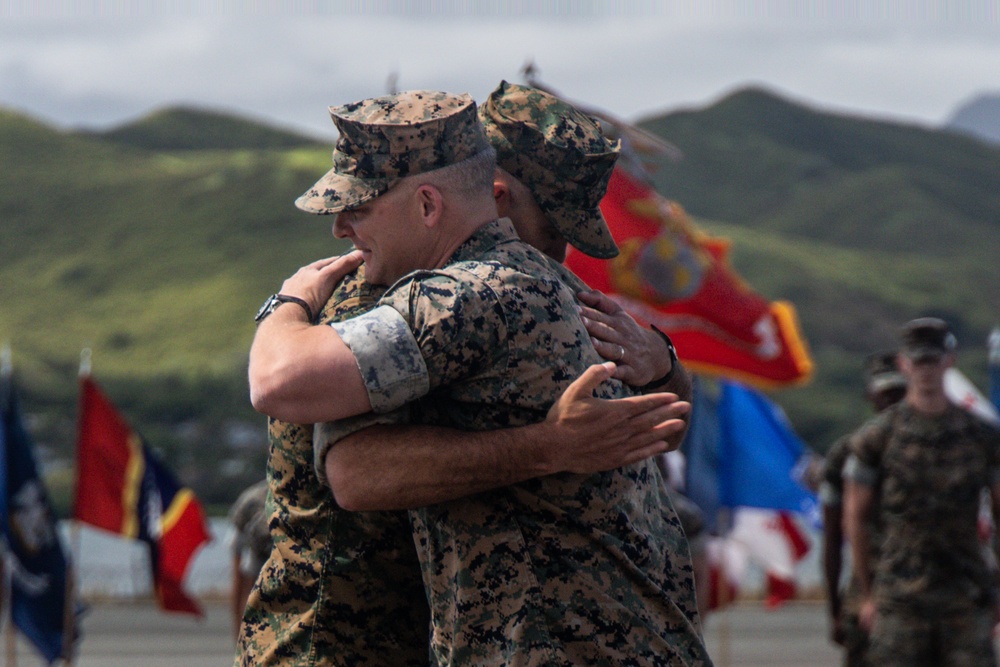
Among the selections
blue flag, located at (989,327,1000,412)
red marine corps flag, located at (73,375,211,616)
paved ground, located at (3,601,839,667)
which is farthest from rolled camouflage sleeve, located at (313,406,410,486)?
paved ground, located at (3,601,839,667)

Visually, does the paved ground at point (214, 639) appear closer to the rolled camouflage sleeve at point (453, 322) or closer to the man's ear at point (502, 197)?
the man's ear at point (502, 197)

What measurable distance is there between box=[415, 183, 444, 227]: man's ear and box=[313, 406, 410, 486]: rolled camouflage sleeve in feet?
1.19

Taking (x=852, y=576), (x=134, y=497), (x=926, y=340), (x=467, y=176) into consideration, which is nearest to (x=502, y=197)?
(x=467, y=176)

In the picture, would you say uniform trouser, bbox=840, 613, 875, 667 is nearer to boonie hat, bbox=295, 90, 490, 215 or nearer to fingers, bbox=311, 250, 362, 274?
fingers, bbox=311, 250, 362, 274

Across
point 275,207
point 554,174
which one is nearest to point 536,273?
point 554,174

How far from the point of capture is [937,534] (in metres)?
7.21

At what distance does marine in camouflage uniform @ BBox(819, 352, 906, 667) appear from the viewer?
25.0 ft

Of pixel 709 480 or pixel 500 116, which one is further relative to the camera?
pixel 709 480

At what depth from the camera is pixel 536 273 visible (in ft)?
8.87

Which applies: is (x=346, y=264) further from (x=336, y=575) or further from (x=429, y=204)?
(x=336, y=575)

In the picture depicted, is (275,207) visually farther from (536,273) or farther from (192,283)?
(536,273)

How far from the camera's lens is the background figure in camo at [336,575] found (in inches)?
115

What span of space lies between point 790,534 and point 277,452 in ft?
33.6

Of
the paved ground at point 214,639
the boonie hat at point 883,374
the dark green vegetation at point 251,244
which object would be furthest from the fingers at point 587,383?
the dark green vegetation at point 251,244
